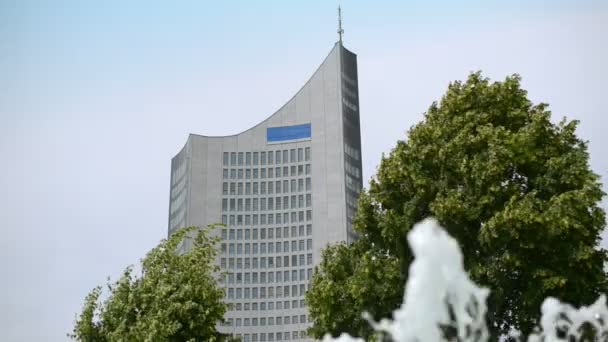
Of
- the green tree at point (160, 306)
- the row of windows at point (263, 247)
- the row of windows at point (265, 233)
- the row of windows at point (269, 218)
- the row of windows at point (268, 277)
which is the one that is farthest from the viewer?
the row of windows at point (269, 218)

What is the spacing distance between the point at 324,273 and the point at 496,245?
5.86m

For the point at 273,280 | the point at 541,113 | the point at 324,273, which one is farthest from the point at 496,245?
the point at 273,280

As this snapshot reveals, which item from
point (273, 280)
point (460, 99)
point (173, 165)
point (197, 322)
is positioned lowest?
point (197, 322)

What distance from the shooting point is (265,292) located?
100812mm

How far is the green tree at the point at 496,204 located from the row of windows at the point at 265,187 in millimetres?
80693

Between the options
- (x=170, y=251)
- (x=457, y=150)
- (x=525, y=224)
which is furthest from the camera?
(x=170, y=251)

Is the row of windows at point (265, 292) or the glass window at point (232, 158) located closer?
the row of windows at point (265, 292)

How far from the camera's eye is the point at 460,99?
77.0 feet

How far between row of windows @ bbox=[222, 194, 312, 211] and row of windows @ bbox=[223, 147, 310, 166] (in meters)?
4.97

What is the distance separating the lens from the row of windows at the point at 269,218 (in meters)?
104

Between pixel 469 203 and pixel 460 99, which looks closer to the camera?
pixel 469 203

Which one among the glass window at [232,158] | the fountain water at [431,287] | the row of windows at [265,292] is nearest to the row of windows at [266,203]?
the glass window at [232,158]

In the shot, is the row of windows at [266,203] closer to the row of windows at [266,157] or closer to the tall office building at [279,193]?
the tall office building at [279,193]

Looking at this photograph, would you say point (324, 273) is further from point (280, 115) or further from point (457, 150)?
point (280, 115)
